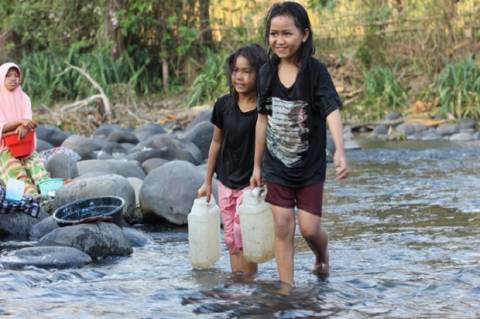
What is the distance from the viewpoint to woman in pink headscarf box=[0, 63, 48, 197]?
26.5ft

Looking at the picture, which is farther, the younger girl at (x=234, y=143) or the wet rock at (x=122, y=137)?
the wet rock at (x=122, y=137)

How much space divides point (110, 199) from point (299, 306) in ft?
8.40

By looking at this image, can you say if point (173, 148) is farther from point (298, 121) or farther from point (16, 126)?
point (298, 121)

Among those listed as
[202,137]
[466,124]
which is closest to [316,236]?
[202,137]

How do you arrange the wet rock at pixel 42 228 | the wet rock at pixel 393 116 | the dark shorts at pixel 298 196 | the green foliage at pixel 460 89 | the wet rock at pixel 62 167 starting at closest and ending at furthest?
the dark shorts at pixel 298 196 → the wet rock at pixel 42 228 → the wet rock at pixel 62 167 → the green foliage at pixel 460 89 → the wet rock at pixel 393 116

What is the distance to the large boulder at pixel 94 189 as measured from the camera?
7.65m

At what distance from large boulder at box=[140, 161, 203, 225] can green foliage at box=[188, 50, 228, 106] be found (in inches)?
404

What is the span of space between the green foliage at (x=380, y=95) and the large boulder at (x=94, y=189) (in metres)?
9.56

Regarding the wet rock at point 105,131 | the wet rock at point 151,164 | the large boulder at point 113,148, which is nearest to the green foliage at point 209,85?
the wet rock at point 105,131

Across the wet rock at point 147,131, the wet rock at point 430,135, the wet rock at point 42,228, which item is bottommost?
the wet rock at point 430,135

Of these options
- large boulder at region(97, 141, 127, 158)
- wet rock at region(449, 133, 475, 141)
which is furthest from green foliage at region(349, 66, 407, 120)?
large boulder at region(97, 141, 127, 158)

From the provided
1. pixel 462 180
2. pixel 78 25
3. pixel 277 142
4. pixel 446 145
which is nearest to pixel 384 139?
pixel 446 145

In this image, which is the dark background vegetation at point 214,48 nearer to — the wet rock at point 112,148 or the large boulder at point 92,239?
the wet rock at point 112,148

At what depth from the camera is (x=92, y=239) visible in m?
6.41
